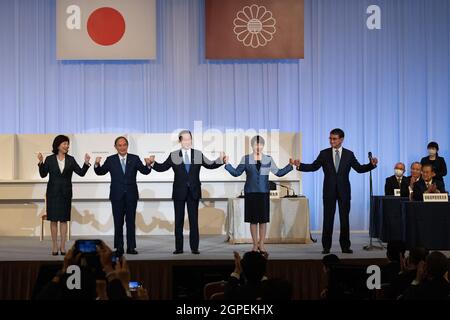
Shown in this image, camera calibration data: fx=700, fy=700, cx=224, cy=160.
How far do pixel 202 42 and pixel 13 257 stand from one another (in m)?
5.68

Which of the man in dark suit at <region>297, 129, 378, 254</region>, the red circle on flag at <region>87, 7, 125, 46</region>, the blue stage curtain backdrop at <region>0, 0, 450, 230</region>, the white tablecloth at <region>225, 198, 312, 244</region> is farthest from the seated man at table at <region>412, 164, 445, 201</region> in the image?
the red circle on flag at <region>87, 7, 125, 46</region>

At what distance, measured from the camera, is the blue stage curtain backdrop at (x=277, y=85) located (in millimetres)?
11930

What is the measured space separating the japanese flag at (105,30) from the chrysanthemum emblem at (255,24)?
1.46 m

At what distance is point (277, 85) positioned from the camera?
12.0 m

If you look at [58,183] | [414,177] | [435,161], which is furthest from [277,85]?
[58,183]

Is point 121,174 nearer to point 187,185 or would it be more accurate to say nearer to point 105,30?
point 187,185

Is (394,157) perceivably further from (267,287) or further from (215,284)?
(267,287)

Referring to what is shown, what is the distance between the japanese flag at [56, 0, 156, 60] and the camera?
11781mm

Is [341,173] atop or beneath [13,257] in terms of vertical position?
atop

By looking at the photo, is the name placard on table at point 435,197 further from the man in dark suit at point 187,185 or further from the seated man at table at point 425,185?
the man in dark suit at point 187,185

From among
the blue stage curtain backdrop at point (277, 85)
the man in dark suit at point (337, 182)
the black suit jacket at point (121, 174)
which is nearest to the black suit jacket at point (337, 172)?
the man in dark suit at point (337, 182)

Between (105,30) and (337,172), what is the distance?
17.7 feet

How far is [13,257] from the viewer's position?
7.69 m
